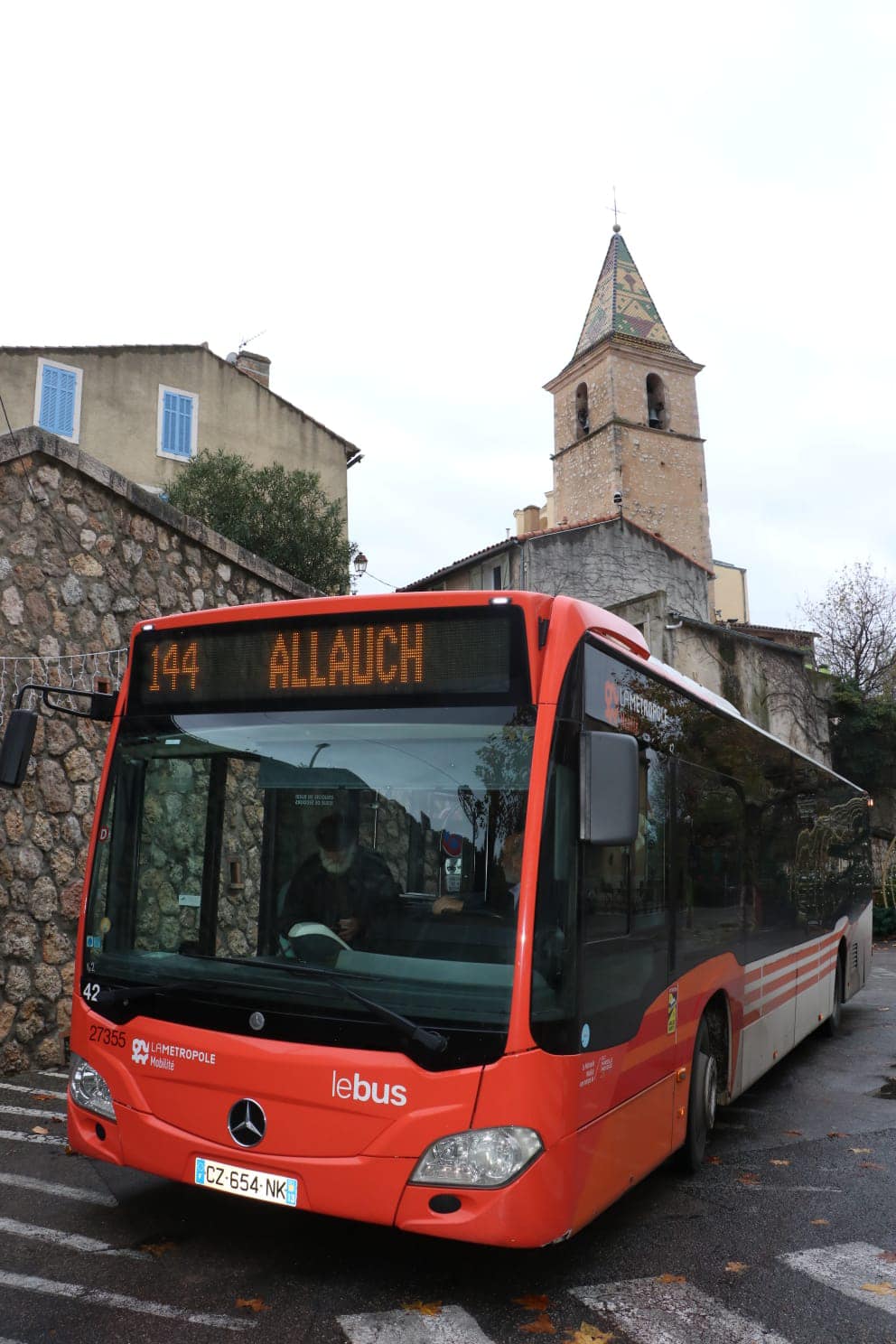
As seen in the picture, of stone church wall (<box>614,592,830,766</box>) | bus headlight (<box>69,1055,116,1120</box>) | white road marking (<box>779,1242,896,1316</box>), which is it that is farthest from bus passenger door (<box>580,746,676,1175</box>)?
stone church wall (<box>614,592,830,766</box>)

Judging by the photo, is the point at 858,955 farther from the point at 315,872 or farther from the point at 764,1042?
the point at 315,872

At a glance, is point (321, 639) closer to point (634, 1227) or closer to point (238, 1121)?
point (238, 1121)

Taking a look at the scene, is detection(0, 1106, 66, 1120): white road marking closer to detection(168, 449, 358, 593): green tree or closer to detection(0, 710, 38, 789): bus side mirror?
detection(0, 710, 38, 789): bus side mirror

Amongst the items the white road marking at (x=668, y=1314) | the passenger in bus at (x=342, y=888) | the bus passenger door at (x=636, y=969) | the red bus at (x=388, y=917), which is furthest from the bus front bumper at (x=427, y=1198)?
the passenger in bus at (x=342, y=888)

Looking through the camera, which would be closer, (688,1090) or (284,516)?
(688,1090)

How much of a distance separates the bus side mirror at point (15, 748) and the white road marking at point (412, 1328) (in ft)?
8.30

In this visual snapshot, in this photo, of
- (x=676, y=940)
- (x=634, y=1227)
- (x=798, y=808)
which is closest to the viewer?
(x=634, y=1227)

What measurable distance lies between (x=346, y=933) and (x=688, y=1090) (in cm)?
246

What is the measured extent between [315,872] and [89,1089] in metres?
1.40

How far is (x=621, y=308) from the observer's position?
151 feet

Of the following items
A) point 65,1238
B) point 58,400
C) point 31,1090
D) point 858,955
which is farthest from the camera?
point 58,400

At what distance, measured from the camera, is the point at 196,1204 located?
15.9 ft

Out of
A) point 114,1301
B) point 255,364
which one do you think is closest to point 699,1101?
point 114,1301

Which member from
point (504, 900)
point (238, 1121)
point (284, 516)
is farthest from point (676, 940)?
point (284, 516)
